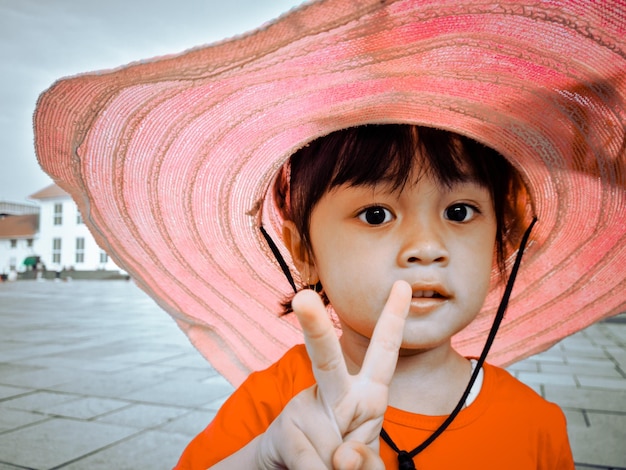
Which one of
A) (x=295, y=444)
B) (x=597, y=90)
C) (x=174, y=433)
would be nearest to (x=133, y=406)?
(x=174, y=433)

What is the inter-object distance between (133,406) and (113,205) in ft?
6.81

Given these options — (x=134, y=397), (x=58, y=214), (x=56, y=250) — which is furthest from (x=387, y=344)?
(x=56, y=250)

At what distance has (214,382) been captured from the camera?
3.58m

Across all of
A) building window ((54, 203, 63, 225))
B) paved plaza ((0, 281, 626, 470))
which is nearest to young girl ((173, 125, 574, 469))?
paved plaza ((0, 281, 626, 470))

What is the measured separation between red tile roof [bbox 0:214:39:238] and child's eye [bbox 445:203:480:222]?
40.8 metres

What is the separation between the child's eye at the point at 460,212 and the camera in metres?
1.03

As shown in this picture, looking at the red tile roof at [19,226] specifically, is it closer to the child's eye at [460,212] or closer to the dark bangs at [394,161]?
the dark bangs at [394,161]

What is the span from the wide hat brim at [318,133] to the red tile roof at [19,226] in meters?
40.3

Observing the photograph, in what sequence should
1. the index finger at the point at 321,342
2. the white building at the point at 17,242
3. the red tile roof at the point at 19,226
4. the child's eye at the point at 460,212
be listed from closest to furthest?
the index finger at the point at 321,342 < the child's eye at the point at 460,212 < the white building at the point at 17,242 < the red tile roof at the point at 19,226

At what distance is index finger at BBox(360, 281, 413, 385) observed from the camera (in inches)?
26.7

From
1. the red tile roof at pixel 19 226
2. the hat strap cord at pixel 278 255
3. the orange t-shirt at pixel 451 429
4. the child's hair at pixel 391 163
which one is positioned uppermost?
the red tile roof at pixel 19 226

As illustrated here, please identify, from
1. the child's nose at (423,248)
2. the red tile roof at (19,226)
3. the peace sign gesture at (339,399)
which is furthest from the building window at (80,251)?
the peace sign gesture at (339,399)

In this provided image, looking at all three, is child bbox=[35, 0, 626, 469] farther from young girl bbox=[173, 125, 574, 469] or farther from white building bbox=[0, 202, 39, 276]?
white building bbox=[0, 202, 39, 276]

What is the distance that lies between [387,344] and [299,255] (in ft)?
1.88
